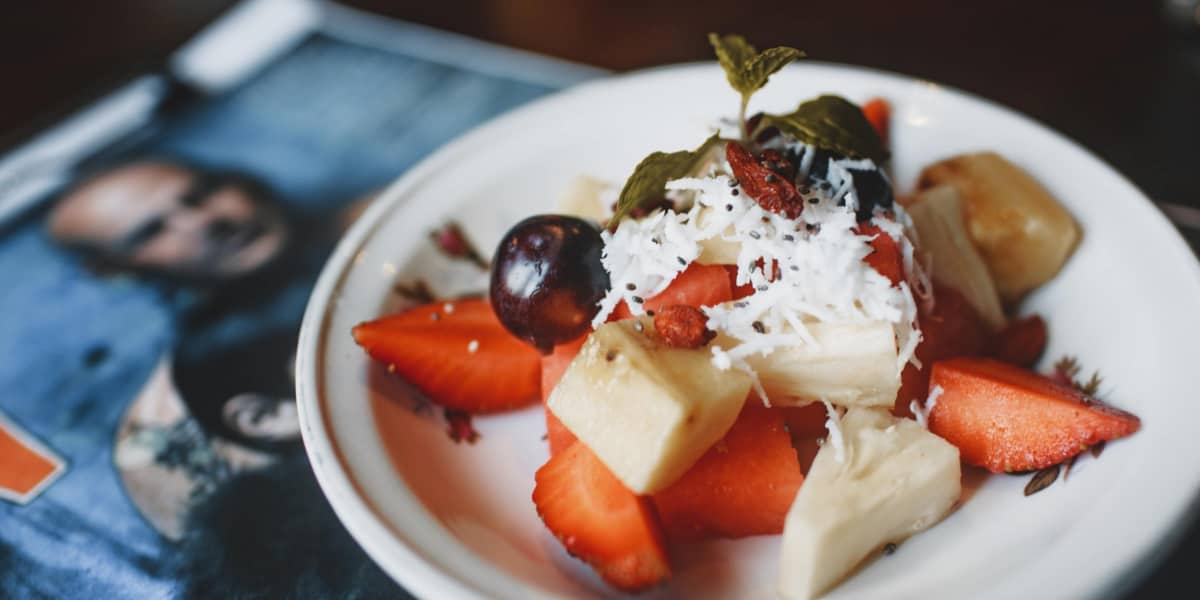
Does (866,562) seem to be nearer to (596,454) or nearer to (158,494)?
(596,454)

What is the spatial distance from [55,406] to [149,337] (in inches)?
7.6

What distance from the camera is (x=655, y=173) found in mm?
1154

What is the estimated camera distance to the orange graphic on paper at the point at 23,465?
130 cm

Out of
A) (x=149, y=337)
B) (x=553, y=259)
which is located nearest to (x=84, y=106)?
(x=149, y=337)

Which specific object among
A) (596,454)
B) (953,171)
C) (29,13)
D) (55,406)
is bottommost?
(55,406)

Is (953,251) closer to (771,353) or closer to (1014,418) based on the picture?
(1014,418)

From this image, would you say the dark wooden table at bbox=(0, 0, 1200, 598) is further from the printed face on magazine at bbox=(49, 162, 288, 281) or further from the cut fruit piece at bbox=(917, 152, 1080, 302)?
the cut fruit piece at bbox=(917, 152, 1080, 302)

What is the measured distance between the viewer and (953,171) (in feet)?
4.37

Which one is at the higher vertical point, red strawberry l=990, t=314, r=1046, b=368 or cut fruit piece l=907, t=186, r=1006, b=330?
cut fruit piece l=907, t=186, r=1006, b=330

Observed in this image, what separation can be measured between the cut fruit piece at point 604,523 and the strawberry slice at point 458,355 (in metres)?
0.27

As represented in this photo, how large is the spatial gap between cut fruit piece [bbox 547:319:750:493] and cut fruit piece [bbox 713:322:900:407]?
62 millimetres

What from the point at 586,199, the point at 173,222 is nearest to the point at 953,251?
the point at 586,199

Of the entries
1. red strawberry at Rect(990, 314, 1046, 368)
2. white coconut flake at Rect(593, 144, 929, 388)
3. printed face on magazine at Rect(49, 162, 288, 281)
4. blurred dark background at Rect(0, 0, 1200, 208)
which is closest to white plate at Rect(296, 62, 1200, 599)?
red strawberry at Rect(990, 314, 1046, 368)

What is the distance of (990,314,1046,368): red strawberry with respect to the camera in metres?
1.20
